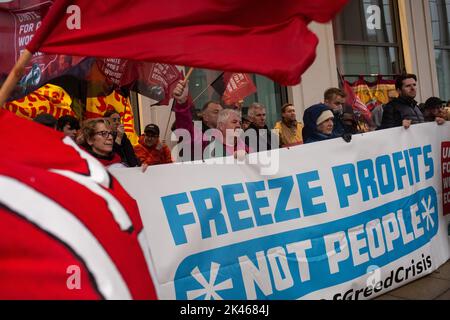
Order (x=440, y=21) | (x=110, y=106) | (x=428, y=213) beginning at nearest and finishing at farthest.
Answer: (x=428, y=213)
(x=110, y=106)
(x=440, y=21)

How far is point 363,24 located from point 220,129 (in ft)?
27.0

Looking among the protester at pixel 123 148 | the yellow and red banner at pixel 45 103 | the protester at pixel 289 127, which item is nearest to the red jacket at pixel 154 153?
the protester at pixel 123 148

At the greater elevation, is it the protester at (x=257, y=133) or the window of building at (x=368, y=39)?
the window of building at (x=368, y=39)

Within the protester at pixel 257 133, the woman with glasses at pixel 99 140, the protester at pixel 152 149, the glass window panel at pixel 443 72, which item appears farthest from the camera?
the glass window panel at pixel 443 72

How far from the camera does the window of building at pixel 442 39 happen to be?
1160 centimetres

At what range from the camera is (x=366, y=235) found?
3.31 m

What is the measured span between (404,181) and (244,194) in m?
1.60

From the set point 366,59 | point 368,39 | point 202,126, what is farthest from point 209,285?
point 368,39

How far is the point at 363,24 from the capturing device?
10.5m

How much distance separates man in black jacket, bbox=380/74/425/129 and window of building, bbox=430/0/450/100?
25.9 feet

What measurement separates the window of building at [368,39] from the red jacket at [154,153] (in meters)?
6.23

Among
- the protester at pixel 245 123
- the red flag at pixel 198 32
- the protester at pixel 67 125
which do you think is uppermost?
the red flag at pixel 198 32

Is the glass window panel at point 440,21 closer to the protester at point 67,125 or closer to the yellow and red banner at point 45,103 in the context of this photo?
the yellow and red banner at point 45,103

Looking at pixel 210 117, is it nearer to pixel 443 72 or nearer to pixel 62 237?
pixel 62 237
